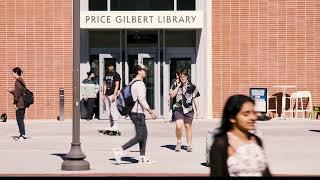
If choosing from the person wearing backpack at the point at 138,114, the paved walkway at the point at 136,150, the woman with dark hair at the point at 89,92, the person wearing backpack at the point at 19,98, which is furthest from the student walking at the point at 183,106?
the woman with dark hair at the point at 89,92

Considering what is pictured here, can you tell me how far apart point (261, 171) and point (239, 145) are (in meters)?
0.23

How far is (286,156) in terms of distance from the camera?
14.1 m

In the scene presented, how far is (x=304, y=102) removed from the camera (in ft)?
85.6

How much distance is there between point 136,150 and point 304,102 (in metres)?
12.2

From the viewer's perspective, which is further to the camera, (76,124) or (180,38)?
(180,38)

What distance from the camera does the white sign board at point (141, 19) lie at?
25.2 m

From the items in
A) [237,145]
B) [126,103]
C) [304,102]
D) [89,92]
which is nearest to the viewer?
[237,145]

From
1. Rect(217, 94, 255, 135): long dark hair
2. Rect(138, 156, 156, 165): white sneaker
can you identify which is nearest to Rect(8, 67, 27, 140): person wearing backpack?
Rect(138, 156, 156, 165): white sneaker

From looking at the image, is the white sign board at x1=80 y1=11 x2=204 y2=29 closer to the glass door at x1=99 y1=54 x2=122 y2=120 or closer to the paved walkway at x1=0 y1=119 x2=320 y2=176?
the glass door at x1=99 y1=54 x2=122 y2=120

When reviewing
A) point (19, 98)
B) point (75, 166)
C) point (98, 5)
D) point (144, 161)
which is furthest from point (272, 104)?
point (75, 166)

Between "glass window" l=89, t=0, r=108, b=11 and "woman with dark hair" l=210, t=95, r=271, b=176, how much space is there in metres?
22.2

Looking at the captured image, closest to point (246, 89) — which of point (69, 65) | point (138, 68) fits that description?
point (69, 65)

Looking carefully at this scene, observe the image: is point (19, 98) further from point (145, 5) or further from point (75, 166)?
point (145, 5)

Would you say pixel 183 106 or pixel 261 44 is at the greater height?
pixel 261 44
